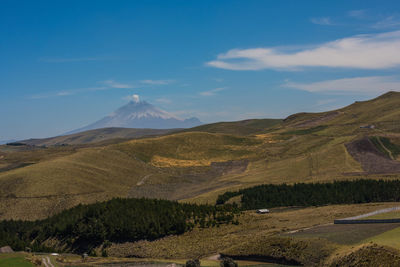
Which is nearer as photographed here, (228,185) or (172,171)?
(228,185)

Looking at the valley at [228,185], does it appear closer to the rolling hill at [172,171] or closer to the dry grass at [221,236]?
the dry grass at [221,236]

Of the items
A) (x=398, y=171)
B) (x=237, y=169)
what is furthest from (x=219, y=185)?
(x=398, y=171)

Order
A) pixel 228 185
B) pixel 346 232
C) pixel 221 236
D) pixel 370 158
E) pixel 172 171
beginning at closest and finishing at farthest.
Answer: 1. pixel 346 232
2. pixel 221 236
3. pixel 228 185
4. pixel 370 158
5. pixel 172 171

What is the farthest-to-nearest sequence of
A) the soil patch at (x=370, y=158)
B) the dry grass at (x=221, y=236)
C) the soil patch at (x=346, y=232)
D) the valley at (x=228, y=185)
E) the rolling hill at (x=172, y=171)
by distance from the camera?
the soil patch at (x=370, y=158)
the rolling hill at (x=172, y=171)
the dry grass at (x=221, y=236)
the valley at (x=228, y=185)
the soil patch at (x=346, y=232)

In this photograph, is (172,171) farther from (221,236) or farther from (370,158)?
(221,236)

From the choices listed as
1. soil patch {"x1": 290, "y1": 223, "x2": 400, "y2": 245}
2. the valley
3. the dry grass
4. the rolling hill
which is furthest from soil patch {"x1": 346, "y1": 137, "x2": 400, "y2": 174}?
soil patch {"x1": 290, "y1": 223, "x2": 400, "y2": 245}

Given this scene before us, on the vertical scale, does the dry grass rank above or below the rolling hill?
below

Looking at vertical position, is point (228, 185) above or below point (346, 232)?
below

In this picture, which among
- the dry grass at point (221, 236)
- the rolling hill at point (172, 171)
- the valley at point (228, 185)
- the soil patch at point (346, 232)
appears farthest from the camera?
the rolling hill at point (172, 171)

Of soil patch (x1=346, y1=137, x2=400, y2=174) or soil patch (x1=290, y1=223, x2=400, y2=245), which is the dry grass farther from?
soil patch (x1=346, y1=137, x2=400, y2=174)

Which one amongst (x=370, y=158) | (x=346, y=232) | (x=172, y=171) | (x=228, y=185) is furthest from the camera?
(x=172, y=171)

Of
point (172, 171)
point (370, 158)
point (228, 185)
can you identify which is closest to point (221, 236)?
point (228, 185)

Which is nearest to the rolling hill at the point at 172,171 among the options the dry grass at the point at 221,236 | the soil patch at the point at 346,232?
the dry grass at the point at 221,236

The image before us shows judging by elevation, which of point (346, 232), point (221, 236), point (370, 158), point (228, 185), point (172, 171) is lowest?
point (228, 185)
